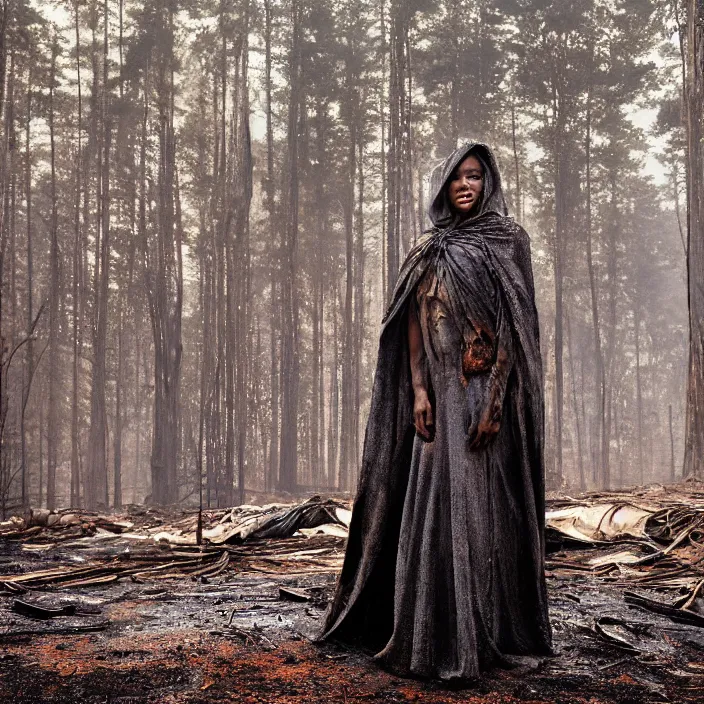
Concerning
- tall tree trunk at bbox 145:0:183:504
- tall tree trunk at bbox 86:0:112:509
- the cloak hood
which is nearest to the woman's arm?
the cloak hood

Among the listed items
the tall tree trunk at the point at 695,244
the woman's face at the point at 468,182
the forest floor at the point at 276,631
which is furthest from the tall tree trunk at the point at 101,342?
the woman's face at the point at 468,182

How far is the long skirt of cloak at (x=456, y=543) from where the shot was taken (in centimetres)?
288

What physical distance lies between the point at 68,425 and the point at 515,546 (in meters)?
23.9

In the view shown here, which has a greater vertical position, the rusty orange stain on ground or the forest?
the forest

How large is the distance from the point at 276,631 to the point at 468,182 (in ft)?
7.91

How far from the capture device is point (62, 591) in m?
4.92

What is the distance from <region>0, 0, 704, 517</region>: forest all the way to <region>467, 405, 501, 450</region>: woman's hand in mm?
8863

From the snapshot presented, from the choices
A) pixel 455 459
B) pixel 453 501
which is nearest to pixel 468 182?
pixel 455 459

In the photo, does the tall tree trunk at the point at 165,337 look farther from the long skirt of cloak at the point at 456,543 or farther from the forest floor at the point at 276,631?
the long skirt of cloak at the point at 456,543

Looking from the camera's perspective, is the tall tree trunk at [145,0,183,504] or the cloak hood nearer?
the cloak hood

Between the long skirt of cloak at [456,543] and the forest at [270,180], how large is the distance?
28.7 ft

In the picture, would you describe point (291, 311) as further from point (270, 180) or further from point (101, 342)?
point (101, 342)

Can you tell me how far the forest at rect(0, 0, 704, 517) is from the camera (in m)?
14.9

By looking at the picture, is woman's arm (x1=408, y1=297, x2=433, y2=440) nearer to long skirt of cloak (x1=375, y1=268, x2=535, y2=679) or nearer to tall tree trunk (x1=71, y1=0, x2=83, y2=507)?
long skirt of cloak (x1=375, y1=268, x2=535, y2=679)
